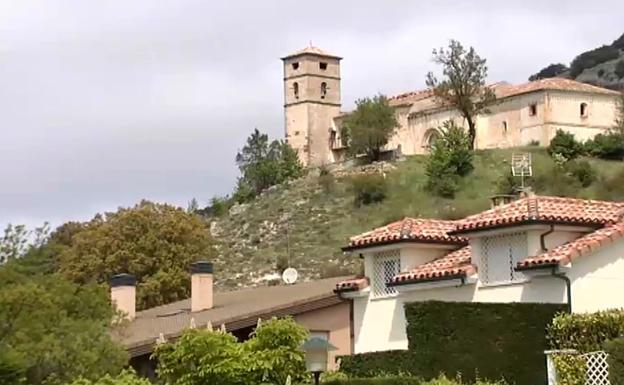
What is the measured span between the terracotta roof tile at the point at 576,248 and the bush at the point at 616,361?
4.18 meters

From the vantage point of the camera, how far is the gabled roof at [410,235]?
32.9m

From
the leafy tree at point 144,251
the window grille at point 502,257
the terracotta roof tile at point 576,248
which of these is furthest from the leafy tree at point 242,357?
the leafy tree at point 144,251

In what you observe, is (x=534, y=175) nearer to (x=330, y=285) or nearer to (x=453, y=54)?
(x=453, y=54)

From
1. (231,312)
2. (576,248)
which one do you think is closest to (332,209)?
(231,312)

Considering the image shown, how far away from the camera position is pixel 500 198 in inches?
1406

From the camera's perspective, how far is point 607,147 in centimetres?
11538

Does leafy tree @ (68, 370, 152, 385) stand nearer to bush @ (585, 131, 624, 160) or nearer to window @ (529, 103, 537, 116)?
bush @ (585, 131, 624, 160)

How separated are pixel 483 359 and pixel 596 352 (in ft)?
9.46

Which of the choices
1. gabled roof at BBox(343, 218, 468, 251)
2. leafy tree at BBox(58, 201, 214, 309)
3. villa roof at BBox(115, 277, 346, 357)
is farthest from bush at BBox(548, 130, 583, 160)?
gabled roof at BBox(343, 218, 468, 251)

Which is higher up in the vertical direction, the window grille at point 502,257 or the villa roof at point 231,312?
the window grille at point 502,257

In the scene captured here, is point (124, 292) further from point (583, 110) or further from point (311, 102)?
point (311, 102)

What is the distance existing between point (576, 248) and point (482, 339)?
2.46 metres

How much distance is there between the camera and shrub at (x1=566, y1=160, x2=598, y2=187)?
351ft

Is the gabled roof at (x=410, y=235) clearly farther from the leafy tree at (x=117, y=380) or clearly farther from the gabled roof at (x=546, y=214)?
the leafy tree at (x=117, y=380)
